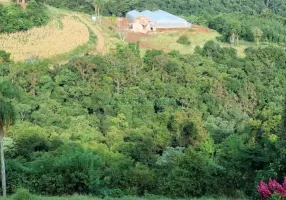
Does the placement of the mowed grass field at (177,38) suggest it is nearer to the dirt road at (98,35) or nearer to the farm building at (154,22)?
the farm building at (154,22)

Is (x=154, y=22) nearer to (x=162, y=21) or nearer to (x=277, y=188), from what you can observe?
(x=162, y=21)

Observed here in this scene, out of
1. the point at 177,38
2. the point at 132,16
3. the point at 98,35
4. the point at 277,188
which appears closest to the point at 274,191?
the point at 277,188

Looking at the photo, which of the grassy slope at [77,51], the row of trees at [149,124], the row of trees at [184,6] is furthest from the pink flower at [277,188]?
the row of trees at [184,6]

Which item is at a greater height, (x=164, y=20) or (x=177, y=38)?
(x=164, y=20)

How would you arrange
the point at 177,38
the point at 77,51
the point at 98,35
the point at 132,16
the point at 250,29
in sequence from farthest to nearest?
the point at 132,16
the point at 250,29
the point at 177,38
the point at 98,35
the point at 77,51

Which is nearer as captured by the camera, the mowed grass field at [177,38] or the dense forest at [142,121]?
the dense forest at [142,121]

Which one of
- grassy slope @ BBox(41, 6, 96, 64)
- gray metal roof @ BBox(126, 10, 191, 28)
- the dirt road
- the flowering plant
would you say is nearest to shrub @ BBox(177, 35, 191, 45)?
gray metal roof @ BBox(126, 10, 191, 28)
